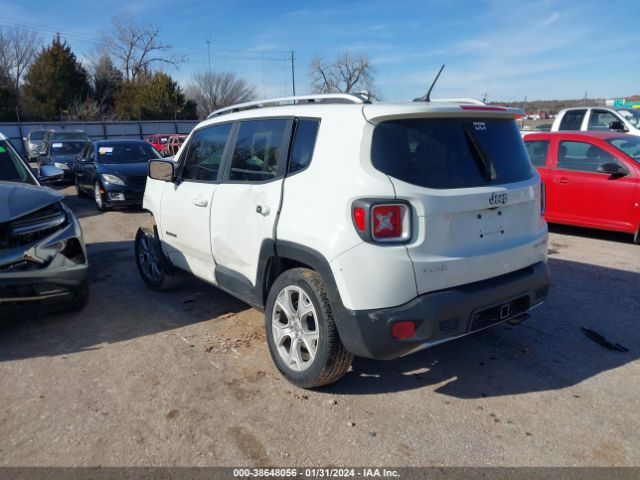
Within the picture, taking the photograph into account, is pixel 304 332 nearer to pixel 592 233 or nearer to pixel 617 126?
pixel 592 233

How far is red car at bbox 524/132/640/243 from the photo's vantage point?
708cm

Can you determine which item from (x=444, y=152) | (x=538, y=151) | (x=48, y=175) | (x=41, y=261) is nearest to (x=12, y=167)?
(x=48, y=175)

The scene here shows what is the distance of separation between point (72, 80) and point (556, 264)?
4910 cm

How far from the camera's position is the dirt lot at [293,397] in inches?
108

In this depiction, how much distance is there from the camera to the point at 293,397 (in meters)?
3.29

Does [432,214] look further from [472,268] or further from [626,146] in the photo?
[626,146]

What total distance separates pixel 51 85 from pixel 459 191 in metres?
49.6

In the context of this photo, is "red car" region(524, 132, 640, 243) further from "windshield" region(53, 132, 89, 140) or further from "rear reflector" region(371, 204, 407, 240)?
"windshield" region(53, 132, 89, 140)

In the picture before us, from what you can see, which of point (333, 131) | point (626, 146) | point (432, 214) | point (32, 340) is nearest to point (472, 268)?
point (432, 214)

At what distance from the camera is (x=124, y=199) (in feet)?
36.2

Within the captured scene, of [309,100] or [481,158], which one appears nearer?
[481,158]

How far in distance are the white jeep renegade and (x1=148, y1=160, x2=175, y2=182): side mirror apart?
43.1 inches

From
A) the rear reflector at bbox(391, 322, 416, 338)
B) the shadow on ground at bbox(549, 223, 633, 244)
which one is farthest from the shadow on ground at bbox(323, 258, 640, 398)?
the shadow on ground at bbox(549, 223, 633, 244)

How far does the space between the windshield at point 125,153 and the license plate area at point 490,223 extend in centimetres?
1060
